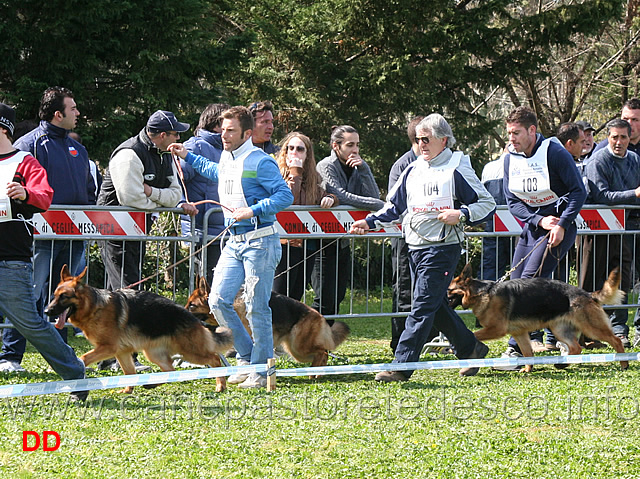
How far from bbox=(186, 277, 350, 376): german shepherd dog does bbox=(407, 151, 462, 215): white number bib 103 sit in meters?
1.27

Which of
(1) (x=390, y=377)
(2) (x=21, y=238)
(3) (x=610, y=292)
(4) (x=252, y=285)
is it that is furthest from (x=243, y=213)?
(3) (x=610, y=292)

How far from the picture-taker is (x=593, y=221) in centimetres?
901

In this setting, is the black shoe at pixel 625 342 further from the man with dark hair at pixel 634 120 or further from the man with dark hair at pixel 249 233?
the man with dark hair at pixel 249 233

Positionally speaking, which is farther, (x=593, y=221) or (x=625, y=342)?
(x=593, y=221)

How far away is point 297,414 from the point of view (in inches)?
210

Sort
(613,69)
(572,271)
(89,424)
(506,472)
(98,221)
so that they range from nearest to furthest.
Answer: (506,472), (89,424), (98,221), (572,271), (613,69)

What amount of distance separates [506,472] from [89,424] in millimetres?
2521

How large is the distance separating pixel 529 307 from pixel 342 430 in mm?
2991

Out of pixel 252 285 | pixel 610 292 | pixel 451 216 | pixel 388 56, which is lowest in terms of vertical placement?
pixel 610 292

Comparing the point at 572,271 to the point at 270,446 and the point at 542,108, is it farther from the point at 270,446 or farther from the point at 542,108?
the point at 542,108

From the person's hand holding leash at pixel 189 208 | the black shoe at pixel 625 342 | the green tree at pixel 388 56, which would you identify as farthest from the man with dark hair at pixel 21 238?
the green tree at pixel 388 56

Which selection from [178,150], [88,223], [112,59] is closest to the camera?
[178,150]

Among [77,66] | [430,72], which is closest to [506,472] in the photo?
→ [77,66]

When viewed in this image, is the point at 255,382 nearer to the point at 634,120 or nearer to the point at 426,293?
the point at 426,293
